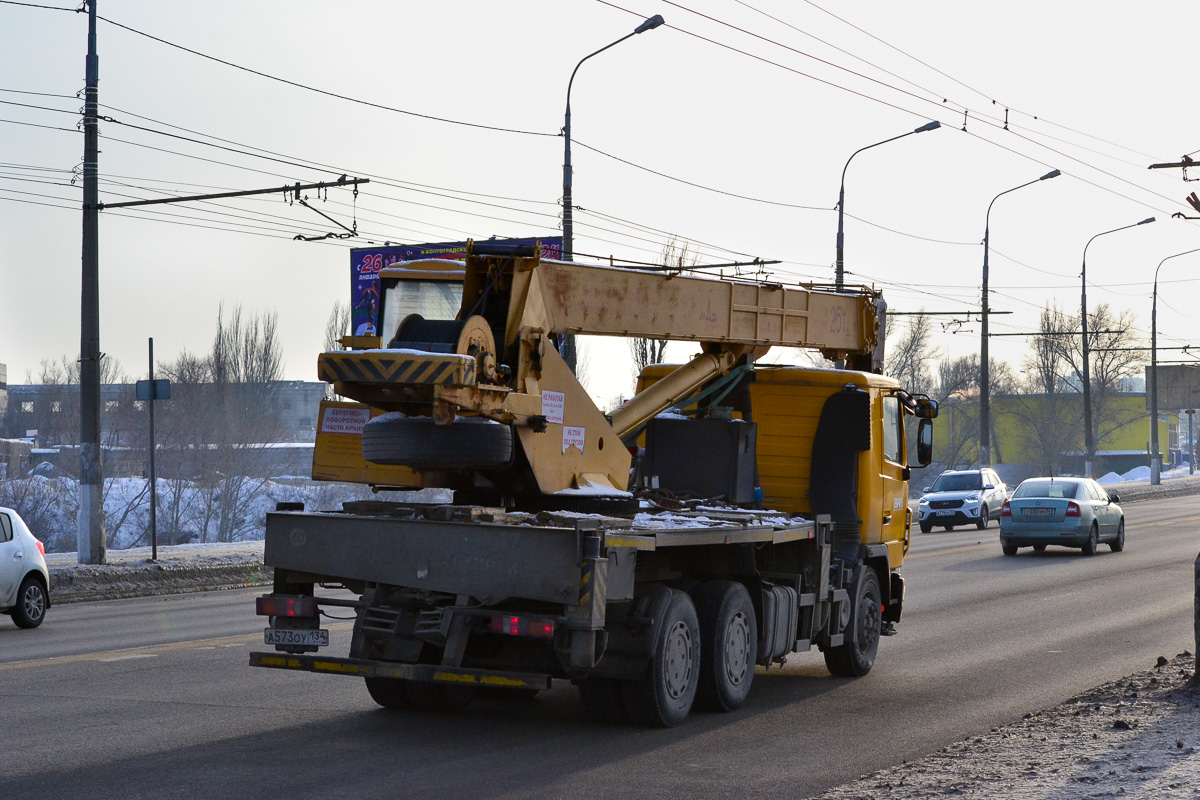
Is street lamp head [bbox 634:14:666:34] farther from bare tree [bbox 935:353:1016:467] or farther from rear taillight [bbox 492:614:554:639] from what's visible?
bare tree [bbox 935:353:1016:467]

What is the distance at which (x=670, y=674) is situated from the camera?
905cm

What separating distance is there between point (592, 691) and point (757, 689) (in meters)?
2.38

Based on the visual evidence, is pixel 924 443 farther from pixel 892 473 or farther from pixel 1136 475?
pixel 1136 475

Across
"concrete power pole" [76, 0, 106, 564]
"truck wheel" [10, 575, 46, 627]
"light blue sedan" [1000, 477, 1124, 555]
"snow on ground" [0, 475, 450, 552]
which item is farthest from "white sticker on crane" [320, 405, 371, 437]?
"snow on ground" [0, 475, 450, 552]

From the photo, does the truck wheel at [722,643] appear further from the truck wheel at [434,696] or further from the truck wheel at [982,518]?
the truck wheel at [982,518]

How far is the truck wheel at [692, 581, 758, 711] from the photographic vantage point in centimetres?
954


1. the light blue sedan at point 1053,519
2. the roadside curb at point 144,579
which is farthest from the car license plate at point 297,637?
the light blue sedan at point 1053,519

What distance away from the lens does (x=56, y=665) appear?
11.9m

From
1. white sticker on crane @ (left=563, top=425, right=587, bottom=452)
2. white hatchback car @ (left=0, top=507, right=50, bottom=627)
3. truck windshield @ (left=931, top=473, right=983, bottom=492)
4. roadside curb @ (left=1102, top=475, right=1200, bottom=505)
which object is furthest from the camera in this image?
roadside curb @ (left=1102, top=475, right=1200, bottom=505)

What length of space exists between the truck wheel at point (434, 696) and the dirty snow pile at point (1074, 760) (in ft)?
11.2

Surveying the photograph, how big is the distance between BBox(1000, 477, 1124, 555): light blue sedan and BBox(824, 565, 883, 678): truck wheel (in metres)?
15.3

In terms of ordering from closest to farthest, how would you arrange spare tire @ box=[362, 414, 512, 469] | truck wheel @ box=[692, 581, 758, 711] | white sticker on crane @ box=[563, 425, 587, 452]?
1. spare tire @ box=[362, 414, 512, 469]
2. truck wheel @ box=[692, 581, 758, 711]
3. white sticker on crane @ box=[563, 425, 587, 452]

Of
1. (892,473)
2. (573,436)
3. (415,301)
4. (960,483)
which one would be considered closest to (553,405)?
(573,436)

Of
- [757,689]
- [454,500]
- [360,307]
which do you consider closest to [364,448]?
[454,500]
